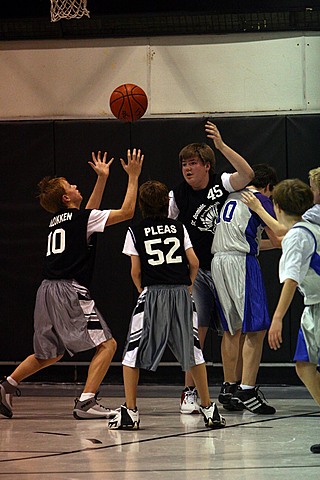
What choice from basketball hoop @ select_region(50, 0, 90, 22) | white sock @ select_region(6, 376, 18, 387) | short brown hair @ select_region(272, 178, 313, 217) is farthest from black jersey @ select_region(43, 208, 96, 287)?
basketball hoop @ select_region(50, 0, 90, 22)

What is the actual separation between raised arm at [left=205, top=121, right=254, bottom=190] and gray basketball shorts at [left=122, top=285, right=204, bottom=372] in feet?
3.83

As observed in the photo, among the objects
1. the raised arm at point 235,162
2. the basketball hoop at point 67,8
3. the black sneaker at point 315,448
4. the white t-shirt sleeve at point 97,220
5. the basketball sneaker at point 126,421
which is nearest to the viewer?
the black sneaker at point 315,448

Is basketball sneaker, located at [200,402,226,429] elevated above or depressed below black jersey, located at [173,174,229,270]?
below

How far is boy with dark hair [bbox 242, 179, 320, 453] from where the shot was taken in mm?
5203

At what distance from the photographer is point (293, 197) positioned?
5402 millimetres

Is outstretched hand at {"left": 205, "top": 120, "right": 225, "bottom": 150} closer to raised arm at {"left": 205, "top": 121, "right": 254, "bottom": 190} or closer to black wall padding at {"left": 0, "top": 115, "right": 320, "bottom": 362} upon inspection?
raised arm at {"left": 205, "top": 121, "right": 254, "bottom": 190}

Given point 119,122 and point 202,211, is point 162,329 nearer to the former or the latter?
point 202,211

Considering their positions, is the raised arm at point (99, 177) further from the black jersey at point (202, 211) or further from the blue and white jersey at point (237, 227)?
Answer: the blue and white jersey at point (237, 227)

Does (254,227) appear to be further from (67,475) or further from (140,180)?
(67,475)

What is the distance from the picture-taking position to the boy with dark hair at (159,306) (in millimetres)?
6355

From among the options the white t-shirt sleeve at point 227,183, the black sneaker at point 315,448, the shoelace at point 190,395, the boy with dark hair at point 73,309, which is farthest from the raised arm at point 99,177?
the black sneaker at point 315,448

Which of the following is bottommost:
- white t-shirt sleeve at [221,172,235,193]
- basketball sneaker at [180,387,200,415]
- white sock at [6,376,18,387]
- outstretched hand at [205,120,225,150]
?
basketball sneaker at [180,387,200,415]

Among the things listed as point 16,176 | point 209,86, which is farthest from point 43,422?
point 209,86

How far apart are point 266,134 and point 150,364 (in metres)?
3.66
